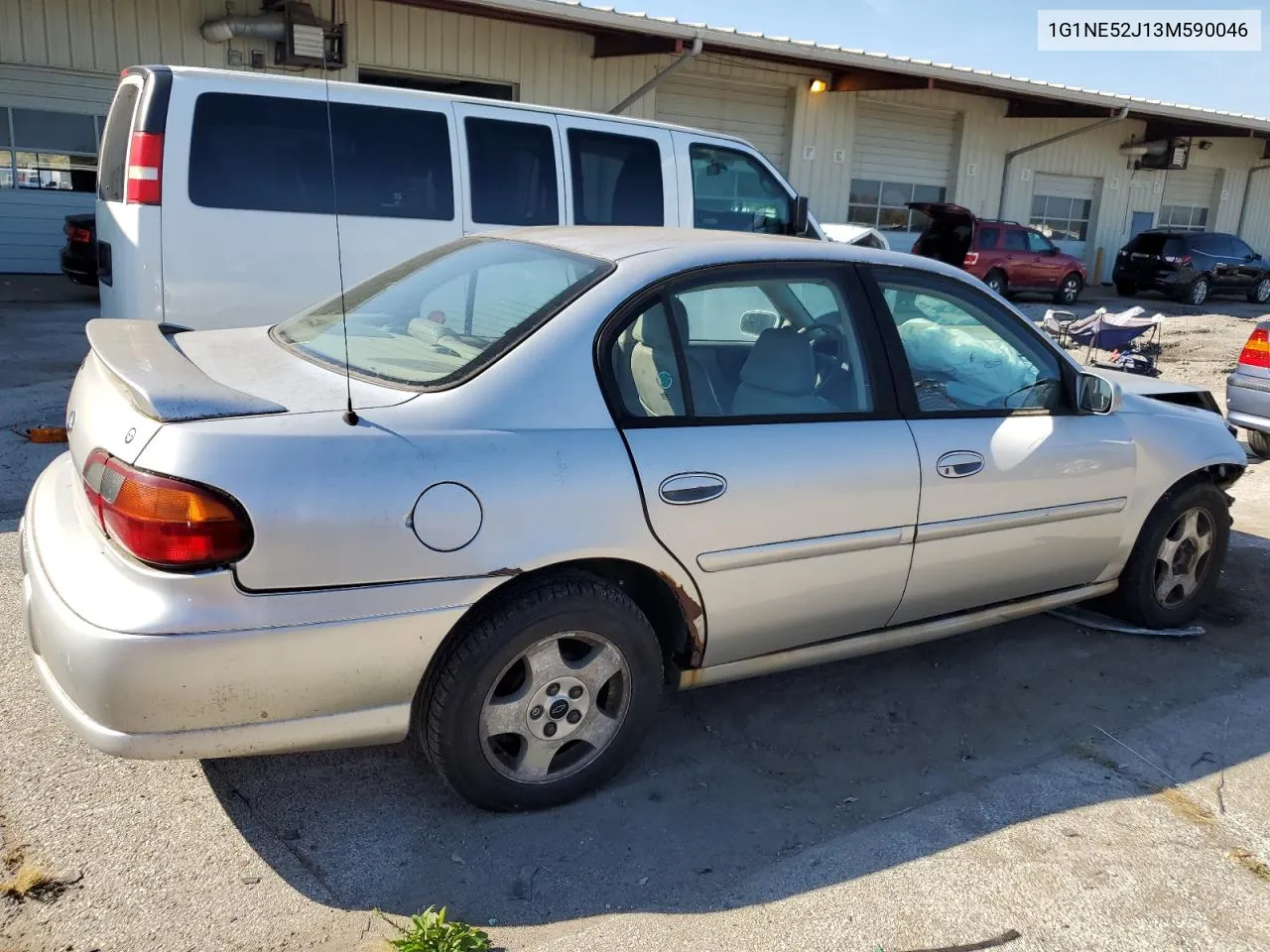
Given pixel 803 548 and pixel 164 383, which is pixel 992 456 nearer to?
pixel 803 548

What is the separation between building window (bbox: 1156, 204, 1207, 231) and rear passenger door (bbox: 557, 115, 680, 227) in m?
23.9

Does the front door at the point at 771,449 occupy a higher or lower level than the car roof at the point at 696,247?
lower

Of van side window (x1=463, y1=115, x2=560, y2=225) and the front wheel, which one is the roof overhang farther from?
van side window (x1=463, y1=115, x2=560, y2=225)

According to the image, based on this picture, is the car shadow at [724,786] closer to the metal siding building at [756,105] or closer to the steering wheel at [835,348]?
the steering wheel at [835,348]

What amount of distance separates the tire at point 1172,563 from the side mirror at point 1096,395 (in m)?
0.65

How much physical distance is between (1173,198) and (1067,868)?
1117 inches

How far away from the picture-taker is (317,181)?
241 inches

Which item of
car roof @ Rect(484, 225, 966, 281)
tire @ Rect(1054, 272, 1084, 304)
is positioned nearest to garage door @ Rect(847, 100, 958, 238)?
tire @ Rect(1054, 272, 1084, 304)

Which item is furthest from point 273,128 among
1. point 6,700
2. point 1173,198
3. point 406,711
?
point 1173,198

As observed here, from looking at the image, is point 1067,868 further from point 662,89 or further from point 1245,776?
point 662,89

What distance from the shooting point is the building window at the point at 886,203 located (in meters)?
20.6

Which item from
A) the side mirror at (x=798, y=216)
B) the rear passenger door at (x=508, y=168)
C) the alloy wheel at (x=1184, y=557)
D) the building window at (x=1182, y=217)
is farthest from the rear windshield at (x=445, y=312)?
the building window at (x=1182, y=217)

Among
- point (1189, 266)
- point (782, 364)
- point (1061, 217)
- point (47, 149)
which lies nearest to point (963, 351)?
point (782, 364)

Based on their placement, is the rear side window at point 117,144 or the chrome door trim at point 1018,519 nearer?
the chrome door trim at point 1018,519
